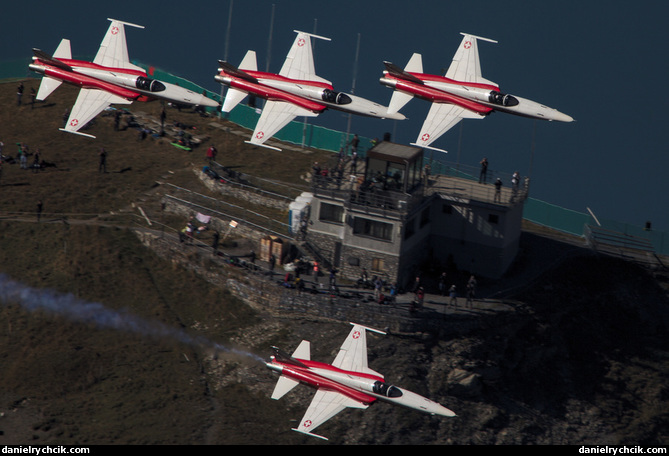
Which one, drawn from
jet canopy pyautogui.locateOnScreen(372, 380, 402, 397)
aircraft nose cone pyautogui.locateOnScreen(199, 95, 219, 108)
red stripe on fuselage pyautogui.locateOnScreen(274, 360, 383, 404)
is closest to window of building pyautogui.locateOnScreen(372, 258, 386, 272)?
red stripe on fuselage pyautogui.locateOnScreen(274, 360, 383, 404)

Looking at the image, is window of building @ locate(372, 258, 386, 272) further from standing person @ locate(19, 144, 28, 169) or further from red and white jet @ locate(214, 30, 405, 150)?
standing person @ locate(19, 144, 28, 169)

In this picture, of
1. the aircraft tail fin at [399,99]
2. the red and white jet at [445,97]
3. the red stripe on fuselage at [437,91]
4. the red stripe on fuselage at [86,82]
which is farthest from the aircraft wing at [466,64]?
the red stripe on fuselage at [86,82]

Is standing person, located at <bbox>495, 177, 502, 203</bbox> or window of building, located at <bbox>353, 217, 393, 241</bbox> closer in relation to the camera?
window of building, located at <bbox>353, 217, 393, 241</bbox>

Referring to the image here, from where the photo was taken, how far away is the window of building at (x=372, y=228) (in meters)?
90.6

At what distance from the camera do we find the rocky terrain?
80938 millimetres

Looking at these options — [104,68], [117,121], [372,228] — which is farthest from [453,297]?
[117,121]

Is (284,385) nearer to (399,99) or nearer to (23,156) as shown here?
(399,99)

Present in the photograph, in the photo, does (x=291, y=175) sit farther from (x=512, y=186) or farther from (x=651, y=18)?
(x=651, y=18)

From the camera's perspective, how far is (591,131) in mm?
134125

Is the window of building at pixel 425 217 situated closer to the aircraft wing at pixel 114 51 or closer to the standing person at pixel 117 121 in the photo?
the aircraft wing at pixel 114 51

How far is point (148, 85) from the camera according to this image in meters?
85.6

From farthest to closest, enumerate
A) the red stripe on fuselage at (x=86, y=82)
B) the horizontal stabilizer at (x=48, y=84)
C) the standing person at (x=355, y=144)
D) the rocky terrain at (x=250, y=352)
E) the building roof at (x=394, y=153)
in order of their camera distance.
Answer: the standing person at (x=355, y=144)
the building roof at (x=394, y=153)
the horizontal stabilizer at (x=48, y=84)
the red stripe on fuselage at (x=86, y=82)
the rocky terrain at (x=250, y=352)

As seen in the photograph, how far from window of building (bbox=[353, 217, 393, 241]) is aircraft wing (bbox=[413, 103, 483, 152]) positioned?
30.5 ft

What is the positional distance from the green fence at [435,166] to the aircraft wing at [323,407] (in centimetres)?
3099
